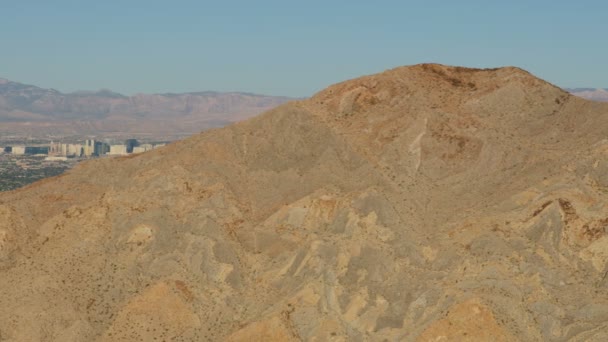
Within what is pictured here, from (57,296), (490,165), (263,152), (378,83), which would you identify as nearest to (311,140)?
(263,152)

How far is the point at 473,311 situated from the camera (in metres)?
48.3

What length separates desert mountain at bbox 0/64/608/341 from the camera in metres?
51.0

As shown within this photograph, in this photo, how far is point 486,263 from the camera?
52.2 m

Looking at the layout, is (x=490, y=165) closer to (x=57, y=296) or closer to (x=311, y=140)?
(x=311, y=140)

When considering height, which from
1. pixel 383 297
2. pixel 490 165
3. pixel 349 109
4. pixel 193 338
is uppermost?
pixel 349 109

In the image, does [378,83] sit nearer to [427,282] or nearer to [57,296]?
[427,282]

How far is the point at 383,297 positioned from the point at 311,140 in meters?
19.3

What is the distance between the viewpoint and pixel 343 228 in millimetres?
58188

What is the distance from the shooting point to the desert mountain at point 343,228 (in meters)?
51.0

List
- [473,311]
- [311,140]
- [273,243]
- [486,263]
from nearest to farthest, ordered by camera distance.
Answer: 1. [473,311]
2. [486,263]
3. [273,243]
4. [311,140]

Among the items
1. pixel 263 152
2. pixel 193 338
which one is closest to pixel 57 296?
pixel 193 338

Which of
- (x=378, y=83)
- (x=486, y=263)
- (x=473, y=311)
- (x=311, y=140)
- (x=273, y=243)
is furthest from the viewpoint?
(x=378, y=83)

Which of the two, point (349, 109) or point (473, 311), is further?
point (349, 109)

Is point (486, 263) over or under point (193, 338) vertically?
over
